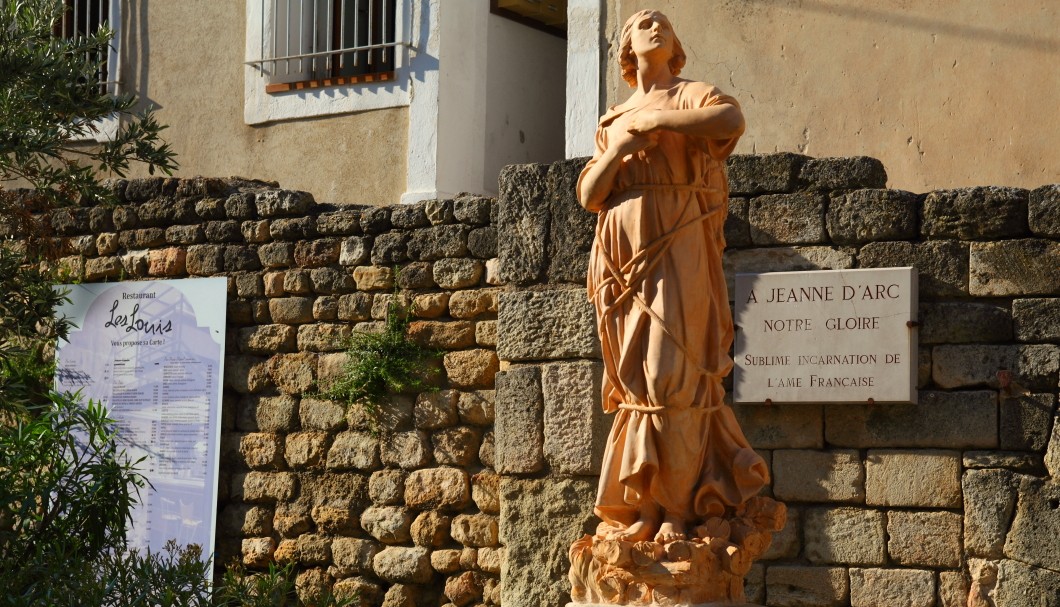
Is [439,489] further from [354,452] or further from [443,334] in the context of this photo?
[443,334]

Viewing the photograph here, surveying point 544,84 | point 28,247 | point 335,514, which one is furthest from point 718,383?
point 544,84

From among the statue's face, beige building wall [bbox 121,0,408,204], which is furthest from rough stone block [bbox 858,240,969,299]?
beige building wall [bbox 121,0,408,204]

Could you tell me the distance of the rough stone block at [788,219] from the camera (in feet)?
20.5

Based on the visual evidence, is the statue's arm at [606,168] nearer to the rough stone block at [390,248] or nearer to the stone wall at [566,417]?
the stone wall at [566,417]

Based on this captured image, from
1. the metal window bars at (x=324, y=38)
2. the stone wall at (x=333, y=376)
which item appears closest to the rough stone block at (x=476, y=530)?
the stone wall at (x=333, y=376)

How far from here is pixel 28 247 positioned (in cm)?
805

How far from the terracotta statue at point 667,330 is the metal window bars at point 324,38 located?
5416 mm

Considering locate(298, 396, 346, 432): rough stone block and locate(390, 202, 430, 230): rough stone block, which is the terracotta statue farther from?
locate(298, 396, 346, 432): rough stone block

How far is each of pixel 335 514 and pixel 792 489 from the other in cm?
252

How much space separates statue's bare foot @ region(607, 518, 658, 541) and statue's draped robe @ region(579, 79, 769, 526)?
0.07 meters

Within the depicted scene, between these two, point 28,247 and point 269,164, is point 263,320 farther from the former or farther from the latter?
point 269,164

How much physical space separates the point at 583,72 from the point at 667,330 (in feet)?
14.4

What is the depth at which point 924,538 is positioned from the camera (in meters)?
5.93

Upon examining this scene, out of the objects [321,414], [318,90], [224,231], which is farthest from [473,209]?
[318,90]
